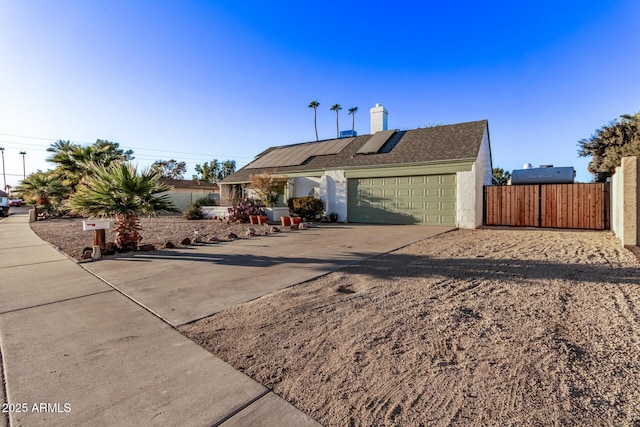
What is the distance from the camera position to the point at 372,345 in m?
3.07

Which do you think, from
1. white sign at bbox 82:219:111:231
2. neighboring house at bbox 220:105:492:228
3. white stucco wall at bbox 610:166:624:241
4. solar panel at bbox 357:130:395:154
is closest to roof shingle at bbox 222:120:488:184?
neighboring house at bbox 220:105:492:228

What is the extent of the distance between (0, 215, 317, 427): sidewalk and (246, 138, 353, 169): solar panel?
634 inches

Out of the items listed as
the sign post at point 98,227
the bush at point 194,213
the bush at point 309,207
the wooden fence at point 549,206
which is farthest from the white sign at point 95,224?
the wooden fence at point 549,206

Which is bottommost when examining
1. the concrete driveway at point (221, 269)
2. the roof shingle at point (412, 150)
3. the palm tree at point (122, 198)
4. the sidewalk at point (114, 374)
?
the sidewalk at point (114, 374)

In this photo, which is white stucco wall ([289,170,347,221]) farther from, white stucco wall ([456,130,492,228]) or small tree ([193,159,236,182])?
small tree ([193,159,236,182])

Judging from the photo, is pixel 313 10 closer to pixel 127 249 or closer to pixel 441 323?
pixel 127 249

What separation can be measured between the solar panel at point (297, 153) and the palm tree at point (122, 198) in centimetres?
1159

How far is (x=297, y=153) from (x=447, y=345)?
19.3 meters

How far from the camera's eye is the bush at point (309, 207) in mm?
16969

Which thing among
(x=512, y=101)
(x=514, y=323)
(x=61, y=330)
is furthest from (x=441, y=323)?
(x=512, y=101)

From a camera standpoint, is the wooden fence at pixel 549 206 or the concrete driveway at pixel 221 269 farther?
the wooden fence at pixel 549 206

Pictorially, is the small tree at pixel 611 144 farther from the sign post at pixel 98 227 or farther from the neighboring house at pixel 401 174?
the sign post at pixel 98 227

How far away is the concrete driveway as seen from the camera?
14.6ft

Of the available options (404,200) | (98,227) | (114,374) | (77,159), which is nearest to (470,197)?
(404,200)
